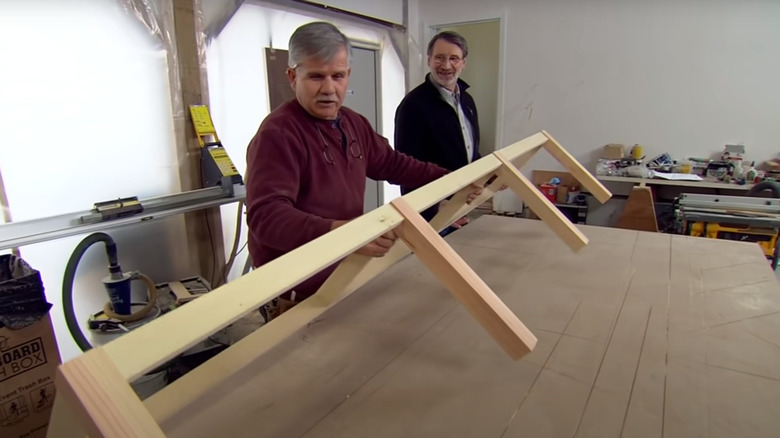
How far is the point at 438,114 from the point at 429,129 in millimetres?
90

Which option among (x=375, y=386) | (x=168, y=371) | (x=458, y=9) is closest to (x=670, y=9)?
(x=458, y=9)

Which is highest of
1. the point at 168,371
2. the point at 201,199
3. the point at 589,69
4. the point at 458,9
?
the point at 458,9

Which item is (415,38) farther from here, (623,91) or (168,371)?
(168,371)

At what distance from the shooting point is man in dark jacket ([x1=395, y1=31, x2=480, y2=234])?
6.91 feet

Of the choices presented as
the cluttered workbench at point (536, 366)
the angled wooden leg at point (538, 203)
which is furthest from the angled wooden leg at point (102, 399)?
the angled wooden leg at point (538, 203)

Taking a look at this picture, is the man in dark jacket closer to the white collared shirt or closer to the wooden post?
the white collared shirt

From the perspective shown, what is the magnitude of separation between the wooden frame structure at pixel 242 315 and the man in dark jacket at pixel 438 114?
0.73 metres

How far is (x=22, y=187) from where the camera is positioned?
6.48 ft

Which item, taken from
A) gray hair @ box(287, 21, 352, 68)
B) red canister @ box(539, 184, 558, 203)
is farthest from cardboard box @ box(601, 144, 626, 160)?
gray hair @ box(287, 21, 352, 68)

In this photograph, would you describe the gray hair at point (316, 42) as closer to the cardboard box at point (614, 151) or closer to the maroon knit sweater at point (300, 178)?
the maroon knit sweater at point (300, 178)

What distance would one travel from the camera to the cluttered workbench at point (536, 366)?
0.76 meters

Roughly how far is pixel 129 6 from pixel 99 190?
3.12ft

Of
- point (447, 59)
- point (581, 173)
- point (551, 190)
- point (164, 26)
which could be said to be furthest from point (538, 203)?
point (551, 190)

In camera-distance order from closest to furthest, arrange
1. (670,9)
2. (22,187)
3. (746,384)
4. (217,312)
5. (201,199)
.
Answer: (217,312) < (746,384) < (22,187) < (201,199) < (670,9)
